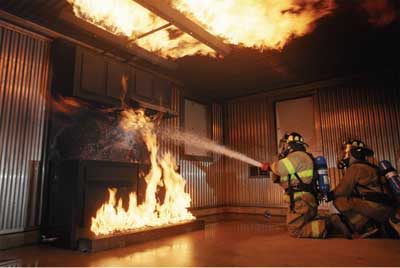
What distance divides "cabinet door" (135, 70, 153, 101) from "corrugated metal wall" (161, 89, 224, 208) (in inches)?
49.7

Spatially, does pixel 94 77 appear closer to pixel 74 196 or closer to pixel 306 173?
pixel 74 196

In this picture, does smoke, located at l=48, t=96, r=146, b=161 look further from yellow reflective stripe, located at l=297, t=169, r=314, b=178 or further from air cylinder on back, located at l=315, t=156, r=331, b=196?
air cylinder on back, located at l=315, t=156, r=331, b=196

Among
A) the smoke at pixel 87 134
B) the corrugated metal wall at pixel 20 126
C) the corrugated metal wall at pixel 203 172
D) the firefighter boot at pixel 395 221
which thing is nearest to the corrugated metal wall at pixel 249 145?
the corrugated metal wall at pixel 203 172

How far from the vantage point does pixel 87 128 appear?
18.0 feet

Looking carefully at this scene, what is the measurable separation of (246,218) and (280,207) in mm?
1034

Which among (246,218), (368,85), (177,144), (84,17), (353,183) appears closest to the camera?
(84,17)

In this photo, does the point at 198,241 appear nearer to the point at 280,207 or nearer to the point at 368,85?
the point at 280,207

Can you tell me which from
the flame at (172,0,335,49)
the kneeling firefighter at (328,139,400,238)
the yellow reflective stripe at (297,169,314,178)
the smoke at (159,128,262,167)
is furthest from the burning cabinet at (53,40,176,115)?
the kneeling firefighter at (328,139,400,238)

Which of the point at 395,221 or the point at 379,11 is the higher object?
the point at 379,11

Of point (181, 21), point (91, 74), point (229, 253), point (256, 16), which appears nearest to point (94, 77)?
point (91, 74)

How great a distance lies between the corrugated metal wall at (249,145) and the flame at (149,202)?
229cm

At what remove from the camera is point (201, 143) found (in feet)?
28.5

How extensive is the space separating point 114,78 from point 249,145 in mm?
4883

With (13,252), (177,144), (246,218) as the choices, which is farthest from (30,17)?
(246,218)
